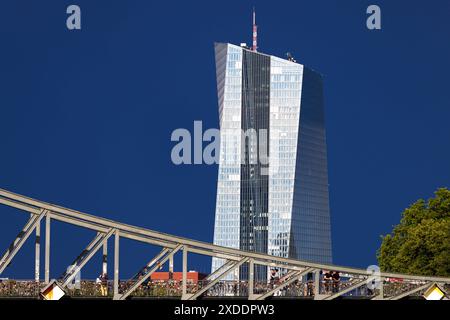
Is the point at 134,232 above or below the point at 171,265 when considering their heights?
above

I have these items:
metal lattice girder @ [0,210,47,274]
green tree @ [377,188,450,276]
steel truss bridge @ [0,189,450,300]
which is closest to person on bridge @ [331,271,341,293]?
steel truss bridge @ [0,189,450,300]

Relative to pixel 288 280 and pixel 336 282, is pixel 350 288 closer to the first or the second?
pixel 336 282

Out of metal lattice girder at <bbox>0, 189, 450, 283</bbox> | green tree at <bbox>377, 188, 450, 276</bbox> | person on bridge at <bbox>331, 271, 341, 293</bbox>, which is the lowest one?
person on bridge at <bbox>331, 271, 341, 293</bbox>

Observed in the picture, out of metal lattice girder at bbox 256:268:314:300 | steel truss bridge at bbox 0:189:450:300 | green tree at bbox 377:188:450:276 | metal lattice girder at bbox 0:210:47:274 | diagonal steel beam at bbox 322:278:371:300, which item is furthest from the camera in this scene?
green tree at bbox 377:188:450:276

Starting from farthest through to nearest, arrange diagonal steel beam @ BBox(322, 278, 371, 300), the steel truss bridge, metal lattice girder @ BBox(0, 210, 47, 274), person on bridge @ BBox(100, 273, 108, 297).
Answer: diagonal steel beam @ BBox(322, 278, 371, 300), person on bridge @ BBox(100, 273, 108, 297), the steel truss bridge, metal lattice girder @ BBox(0, 210, 47, 274)

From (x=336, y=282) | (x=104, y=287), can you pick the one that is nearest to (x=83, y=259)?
(x=104, y=287)

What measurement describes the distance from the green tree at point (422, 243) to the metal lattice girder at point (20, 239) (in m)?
44.5

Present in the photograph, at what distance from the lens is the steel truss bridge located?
73438mm

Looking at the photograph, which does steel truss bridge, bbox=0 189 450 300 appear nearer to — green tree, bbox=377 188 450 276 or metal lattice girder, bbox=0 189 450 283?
metal lattice girder, bbox=0 189 450 283

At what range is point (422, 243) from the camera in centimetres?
11169

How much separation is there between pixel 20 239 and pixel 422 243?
47.6m
